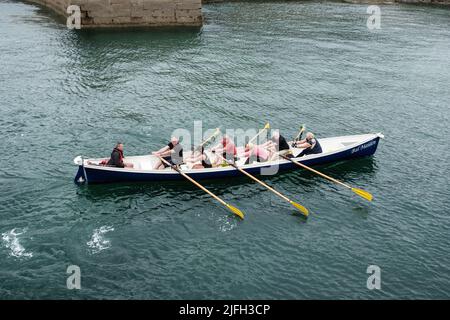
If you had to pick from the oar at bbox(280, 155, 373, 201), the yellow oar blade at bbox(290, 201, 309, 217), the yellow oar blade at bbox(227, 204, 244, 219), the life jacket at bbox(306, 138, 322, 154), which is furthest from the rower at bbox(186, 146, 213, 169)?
the life jacket at bbox(306, 138, 322, 154)

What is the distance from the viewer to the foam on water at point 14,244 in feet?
58.5

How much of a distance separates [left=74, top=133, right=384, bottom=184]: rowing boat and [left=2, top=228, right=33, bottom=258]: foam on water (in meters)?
4.37

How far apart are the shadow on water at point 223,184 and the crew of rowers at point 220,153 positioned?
38.4 inches

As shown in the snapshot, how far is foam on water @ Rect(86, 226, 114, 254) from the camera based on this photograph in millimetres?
18406

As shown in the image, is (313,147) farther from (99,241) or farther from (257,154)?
(99,241)

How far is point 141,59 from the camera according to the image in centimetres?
4269

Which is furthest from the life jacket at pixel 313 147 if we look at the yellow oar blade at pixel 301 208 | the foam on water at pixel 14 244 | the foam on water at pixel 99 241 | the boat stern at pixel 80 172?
the foam on water at pixel 14 244

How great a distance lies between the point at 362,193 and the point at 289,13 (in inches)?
1858

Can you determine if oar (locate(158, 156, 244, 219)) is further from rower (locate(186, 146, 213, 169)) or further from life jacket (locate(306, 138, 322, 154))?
life jacket (locate(306, 138, 322, 154))

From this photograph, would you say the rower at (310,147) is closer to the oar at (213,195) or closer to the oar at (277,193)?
the oar at (277,193)

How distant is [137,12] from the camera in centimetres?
5116
